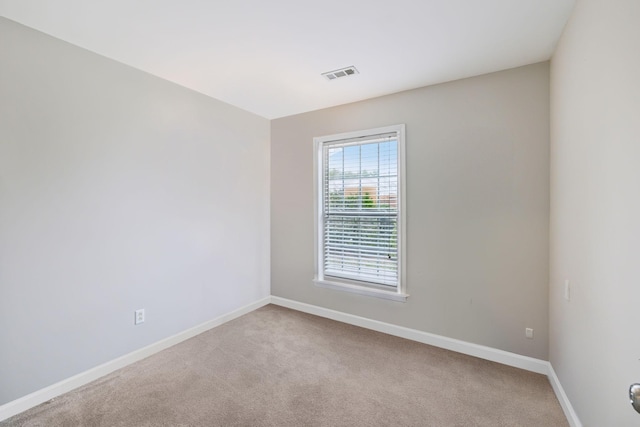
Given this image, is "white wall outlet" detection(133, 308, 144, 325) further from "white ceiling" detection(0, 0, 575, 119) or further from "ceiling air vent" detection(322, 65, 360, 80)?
"ceiling air vent" detection(322, 65, 360, 80)

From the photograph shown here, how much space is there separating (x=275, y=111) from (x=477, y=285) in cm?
299

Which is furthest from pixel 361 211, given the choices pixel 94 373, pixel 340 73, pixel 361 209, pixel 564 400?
pixel 94 373

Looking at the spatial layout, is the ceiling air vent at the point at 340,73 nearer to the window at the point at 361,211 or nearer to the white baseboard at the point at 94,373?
the window at the point at 361,211

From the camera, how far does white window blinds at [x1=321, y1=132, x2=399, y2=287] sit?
10.0 feet

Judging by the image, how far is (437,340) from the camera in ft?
8.95

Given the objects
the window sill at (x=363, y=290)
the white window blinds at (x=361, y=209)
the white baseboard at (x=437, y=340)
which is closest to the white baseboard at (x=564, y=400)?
the white baseboard at (x=437, y=340)

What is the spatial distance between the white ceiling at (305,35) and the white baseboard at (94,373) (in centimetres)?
250

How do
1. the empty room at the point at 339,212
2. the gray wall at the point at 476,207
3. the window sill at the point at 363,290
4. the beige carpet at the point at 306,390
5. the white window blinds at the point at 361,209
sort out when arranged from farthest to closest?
1. the white window blinds at the point at 361,209
2. the window sill at the point at 363,290
3. the gray wall at the point at 476,207
4. the beige carpet at the point at 306,390
5. the empty room at the point at 339,212

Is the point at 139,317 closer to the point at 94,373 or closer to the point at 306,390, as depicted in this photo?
the point at 94,373

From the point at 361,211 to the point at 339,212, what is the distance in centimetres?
30

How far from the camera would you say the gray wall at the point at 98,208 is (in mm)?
1847

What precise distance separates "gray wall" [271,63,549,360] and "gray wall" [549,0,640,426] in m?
0.27

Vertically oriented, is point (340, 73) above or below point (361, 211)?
above

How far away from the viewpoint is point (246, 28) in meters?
1.91
